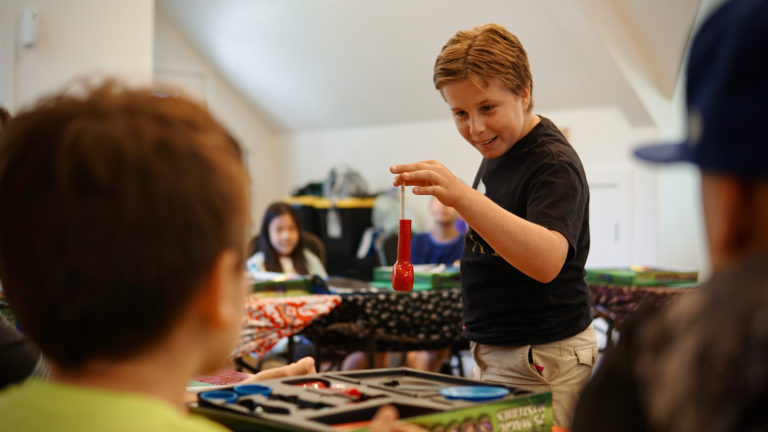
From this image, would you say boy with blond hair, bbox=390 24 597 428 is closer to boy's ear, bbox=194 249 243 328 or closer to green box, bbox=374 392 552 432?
green box, bbox=374 392 552 432

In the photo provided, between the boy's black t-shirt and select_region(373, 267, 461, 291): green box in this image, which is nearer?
the boy's black t-shirt

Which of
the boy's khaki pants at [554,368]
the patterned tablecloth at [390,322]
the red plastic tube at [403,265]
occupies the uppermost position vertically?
the red plastic tube at [403,265]

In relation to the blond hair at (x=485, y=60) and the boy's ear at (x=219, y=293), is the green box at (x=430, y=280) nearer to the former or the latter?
the blond hair at (x=485, y=60)

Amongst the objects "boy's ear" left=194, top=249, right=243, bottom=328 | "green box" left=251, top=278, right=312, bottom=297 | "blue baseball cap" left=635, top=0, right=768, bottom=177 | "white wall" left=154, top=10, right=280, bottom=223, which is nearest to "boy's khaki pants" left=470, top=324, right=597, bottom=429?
"boy's ear" left=194, top=249, right=243, bottom=328

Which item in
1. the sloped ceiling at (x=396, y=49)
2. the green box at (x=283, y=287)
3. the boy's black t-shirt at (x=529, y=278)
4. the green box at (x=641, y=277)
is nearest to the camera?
the boy's black t-shirt at (x=529, y=278)

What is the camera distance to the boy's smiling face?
1.54 m

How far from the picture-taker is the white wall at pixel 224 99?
25.7ft

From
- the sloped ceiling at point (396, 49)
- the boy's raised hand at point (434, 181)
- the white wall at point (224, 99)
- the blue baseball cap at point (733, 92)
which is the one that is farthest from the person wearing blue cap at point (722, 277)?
the white wall at point (224, 99)

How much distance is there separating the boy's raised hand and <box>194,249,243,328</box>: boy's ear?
0.62 m

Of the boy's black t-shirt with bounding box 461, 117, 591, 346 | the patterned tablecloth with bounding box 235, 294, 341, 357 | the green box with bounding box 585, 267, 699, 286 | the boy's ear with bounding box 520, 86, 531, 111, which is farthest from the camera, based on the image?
the green box with bounding box 585, 267, 699, 286

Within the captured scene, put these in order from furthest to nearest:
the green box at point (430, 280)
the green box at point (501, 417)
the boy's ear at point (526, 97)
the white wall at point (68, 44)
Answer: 1. the white wall at point (68, 44)
2. the green box at point (430, 280)
3. the boy's ear at point (526, 97)
4. the green box at point (501, 417)

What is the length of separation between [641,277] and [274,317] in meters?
1.71

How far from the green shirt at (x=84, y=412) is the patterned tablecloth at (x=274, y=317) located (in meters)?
2.46

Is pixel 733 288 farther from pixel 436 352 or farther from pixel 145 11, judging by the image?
pixel 145 11
